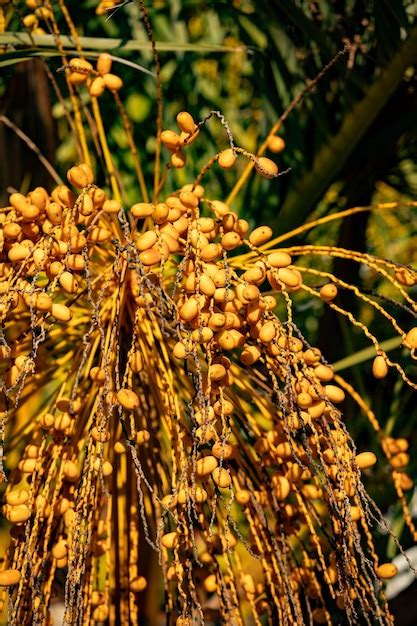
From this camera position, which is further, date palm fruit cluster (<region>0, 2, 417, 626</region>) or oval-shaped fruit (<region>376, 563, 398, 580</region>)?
oval-shaped fruit (<region>376, 563, 398, 580</region>)

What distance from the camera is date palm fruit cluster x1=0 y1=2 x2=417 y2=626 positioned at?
2.62 feet

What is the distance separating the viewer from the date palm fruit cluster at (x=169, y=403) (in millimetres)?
798

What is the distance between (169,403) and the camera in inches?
34.2

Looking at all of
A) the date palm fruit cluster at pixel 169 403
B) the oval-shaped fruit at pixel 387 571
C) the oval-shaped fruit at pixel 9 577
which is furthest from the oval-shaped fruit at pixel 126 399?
the oval-shaped fruit at pixel 387 571

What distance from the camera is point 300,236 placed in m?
1.39

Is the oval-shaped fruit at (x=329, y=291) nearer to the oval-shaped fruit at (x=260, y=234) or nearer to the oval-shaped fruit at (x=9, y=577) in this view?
the oval-shaped fruit at (x=260, y=234)

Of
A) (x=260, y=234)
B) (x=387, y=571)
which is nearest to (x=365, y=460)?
(x=387, y=571)

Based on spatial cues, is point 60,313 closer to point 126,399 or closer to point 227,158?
point 126,399

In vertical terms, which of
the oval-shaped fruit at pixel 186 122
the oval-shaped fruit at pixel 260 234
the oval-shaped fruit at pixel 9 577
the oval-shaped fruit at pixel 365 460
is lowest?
the oval-shaped fruit at pixel 9 577

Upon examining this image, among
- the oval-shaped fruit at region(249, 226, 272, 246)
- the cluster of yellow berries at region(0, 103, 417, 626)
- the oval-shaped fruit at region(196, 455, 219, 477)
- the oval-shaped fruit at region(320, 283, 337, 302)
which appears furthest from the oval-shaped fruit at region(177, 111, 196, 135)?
the oval-shaped fruit at region(196, 455, 219, 477)

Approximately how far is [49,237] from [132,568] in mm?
437

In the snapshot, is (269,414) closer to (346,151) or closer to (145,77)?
(346,151)

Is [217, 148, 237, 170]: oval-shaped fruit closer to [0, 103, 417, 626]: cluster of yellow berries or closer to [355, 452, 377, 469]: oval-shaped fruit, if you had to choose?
[0, 103, 417, 626]: cluster of yellow berries

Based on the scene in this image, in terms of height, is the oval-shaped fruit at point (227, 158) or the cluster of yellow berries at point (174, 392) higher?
the oval-shaped fruit at point (227, 158)
